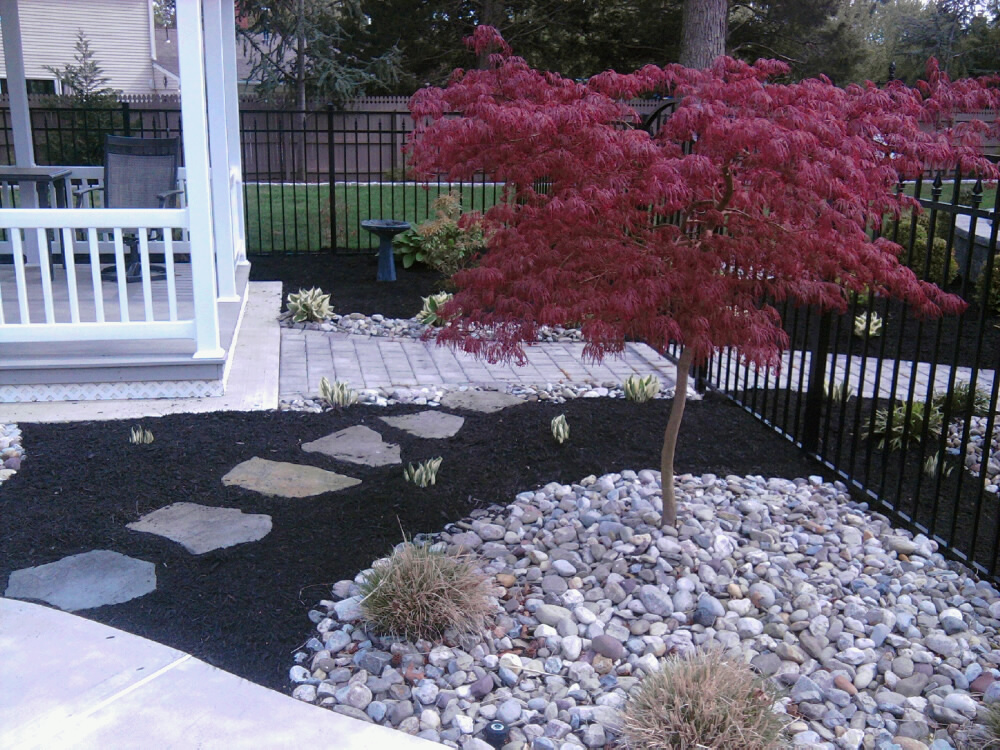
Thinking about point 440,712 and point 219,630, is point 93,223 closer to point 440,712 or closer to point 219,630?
point 219,630

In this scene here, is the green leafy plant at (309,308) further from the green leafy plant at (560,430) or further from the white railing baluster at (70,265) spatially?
the green leafy plant at (560,430)

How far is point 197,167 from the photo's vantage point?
5148mm

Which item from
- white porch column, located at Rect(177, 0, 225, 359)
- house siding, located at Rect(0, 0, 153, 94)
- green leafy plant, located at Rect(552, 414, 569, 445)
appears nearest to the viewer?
green leafy plant, located at Rect(552, 414, 569, 445)

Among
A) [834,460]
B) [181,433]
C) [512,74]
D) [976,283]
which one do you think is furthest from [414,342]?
[976,283]

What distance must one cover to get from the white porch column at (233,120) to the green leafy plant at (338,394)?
2.81 metres

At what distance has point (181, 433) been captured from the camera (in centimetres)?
485

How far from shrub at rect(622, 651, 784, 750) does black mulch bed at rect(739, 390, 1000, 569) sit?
1442mm

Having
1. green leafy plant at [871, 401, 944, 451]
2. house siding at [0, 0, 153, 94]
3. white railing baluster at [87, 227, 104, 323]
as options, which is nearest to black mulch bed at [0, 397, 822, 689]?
green leafy plant at [871, 401, 944, 451]

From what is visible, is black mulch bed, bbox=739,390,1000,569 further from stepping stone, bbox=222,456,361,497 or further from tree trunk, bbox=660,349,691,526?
stepping stone, bbox=222,456,361,497

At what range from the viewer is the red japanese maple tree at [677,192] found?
122 inches

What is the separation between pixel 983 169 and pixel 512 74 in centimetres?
186

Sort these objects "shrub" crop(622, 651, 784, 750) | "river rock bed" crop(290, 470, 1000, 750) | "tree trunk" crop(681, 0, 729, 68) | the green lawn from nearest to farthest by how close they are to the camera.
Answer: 1. "shrub" crop(622, 651, 784, 750)
2. "river rock bed" crop(290, 470, 1000, 750)
3. "tree trunk" crop(681, 0, 729, 68)
4. the green lawn

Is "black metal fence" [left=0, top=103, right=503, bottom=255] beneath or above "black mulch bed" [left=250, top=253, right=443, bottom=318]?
above

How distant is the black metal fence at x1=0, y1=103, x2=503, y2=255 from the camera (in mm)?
10773
